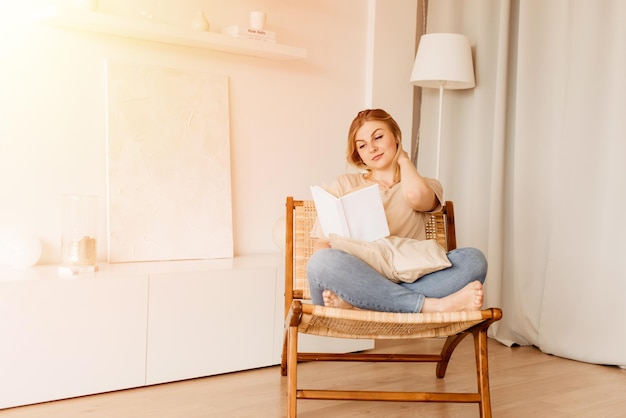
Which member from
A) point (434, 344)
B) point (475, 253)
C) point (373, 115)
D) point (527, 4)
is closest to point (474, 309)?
point (475, 253)

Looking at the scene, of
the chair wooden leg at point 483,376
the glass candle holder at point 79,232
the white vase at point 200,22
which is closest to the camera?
the chair wooden leg at point 483,376

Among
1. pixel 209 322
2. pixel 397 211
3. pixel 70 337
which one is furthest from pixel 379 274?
pixel 70 337

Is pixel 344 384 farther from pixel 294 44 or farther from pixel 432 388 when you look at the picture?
pixel 294 44

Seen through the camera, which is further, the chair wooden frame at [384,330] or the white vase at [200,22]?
the white vase at [200,22]

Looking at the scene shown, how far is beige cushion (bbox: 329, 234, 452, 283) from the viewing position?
2148 millimetres

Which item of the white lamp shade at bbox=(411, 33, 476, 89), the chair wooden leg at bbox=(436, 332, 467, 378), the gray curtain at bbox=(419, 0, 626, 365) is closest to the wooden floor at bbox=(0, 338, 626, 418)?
the chair wooden leg at bbox=(436, 332, 467, 378)

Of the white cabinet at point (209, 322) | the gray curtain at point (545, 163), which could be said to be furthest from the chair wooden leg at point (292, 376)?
the gray curtain at point (545, 163)

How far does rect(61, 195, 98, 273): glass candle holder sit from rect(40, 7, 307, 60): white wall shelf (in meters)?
0.61

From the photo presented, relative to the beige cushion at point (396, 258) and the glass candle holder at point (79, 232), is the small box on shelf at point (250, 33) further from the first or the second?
the beige cushion at point (396, 258)

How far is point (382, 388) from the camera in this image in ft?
8.34

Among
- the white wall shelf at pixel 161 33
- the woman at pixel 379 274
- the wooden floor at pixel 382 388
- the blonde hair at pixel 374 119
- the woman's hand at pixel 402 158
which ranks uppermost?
the white wall shelf at pixel 161 33

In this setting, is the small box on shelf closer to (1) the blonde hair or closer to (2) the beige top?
(1) the blonde hair

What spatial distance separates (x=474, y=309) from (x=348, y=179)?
0.69 metres

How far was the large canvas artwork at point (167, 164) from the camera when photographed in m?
2.71
